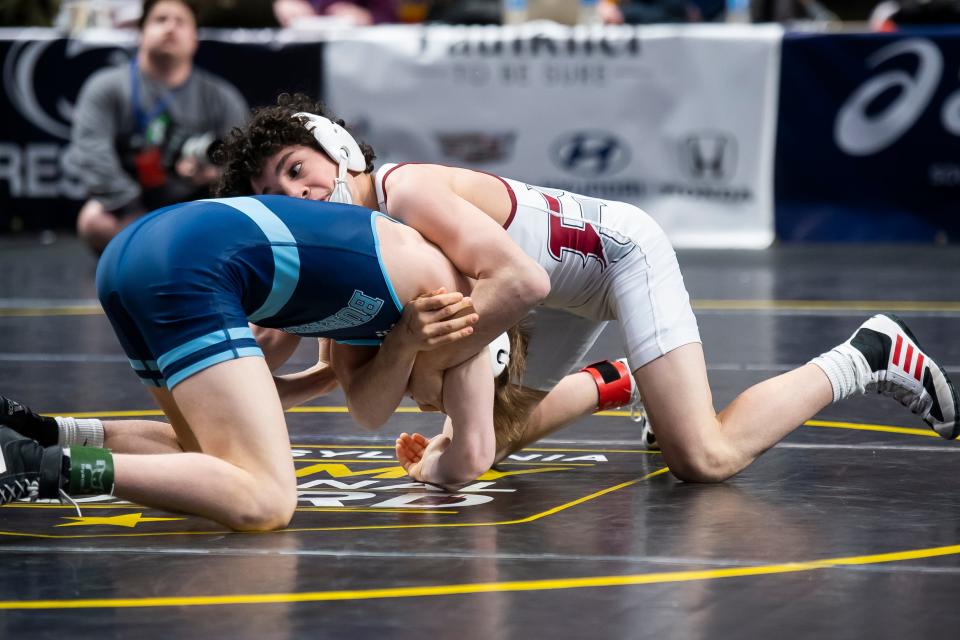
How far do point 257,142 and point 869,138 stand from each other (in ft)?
19.0

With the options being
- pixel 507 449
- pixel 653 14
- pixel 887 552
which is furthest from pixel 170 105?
pixel 887 552

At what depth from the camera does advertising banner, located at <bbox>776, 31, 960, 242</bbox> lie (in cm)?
830

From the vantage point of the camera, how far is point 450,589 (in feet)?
8.38

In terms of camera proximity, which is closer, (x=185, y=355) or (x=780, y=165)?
(x=185, y=355)

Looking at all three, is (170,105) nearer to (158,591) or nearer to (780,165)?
(780,165)

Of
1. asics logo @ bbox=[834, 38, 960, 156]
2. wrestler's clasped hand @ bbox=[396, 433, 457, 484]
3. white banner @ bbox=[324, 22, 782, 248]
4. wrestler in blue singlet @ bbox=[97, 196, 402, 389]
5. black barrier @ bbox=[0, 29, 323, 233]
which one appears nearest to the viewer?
wrestler in blue singlet @ bbox=[97, 196, 402, 389]

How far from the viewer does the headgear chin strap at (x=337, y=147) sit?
3.30m

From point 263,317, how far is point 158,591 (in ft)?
2.50

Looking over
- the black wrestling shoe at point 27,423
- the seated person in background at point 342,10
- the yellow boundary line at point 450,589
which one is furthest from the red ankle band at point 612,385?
the seated person in background at point 342,10

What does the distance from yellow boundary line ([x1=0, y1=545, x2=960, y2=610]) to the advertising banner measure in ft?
19.7

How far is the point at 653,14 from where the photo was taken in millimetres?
8891

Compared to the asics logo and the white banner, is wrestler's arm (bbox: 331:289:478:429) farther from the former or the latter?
the asics logo

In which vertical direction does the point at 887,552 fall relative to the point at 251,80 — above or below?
below

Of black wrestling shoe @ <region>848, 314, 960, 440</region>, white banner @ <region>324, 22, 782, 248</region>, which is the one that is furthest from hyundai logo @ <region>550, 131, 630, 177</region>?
black wrestling shoe @ <region>848, 314, 960, 440</region>
